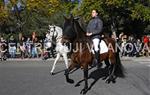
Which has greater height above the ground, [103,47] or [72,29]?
[72,29]

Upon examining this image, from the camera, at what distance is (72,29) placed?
14461 mm

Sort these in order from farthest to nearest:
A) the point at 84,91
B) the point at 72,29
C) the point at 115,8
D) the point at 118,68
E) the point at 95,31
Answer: the point at 115,8, the point at 118,68, the point at 95,31, the point at 72,29, the point at 84,91

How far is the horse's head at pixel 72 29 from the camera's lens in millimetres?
14414

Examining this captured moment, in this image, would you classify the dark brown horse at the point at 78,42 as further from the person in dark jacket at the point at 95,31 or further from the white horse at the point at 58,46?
the white horse at the point at 58,46

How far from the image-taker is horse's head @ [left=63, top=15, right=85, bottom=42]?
14414 mm

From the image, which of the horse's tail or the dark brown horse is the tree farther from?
the dark brown horse

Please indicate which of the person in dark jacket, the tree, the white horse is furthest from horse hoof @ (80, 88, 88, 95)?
the tree

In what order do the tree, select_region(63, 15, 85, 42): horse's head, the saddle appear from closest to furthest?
1. select_region(63, 15, 85, 42): horse's head
2. the saddle
3. the tree

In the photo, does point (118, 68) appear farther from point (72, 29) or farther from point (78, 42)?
point (72, 29)

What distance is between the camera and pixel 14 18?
181ft

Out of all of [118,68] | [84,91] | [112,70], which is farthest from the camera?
[118,68]

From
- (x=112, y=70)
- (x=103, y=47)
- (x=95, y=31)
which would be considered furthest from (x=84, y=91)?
(x=112, y=70)

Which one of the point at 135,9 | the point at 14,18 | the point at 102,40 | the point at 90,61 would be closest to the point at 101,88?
the point at 90,61

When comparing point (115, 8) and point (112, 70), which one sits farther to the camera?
point (115, 8)
